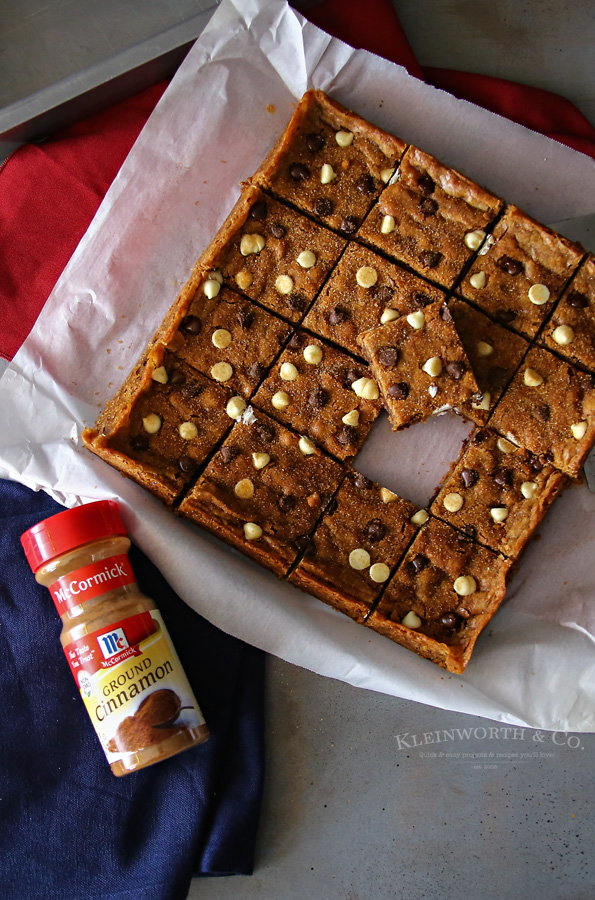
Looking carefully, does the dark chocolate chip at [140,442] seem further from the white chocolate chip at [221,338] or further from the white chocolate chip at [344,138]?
the white chocolate chip at [344,138]

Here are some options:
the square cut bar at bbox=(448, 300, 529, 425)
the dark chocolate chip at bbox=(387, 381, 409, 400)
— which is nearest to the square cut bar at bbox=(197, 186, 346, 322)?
the dark chocolate chip at bbox=(387, 381, 409, 400)

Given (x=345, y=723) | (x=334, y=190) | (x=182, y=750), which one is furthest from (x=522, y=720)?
(x=334, y=190)

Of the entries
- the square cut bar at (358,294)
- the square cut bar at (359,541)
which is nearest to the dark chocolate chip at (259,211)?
the square cut bar at (358,294)

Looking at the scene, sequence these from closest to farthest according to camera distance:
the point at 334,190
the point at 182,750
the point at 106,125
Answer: the point at 182,750, the point at 334,190, the point at 106,125

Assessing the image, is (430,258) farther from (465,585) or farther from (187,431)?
(465,585)

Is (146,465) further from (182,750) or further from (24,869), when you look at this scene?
(24,869)

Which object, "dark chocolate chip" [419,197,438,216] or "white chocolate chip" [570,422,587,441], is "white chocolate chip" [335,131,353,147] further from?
"white chocolate chip" [570,422,587,441]
